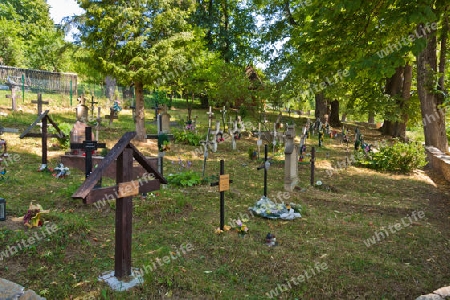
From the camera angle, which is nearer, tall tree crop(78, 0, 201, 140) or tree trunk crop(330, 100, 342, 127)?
tall tree crop(78, 0, 201, 140)

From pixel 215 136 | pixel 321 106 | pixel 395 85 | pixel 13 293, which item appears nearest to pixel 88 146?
pixel 13 293

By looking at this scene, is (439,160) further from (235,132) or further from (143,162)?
(143,162)

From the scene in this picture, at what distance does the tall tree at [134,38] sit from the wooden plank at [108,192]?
9554 mm

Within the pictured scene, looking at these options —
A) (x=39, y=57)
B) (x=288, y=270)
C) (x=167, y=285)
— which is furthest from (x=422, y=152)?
(x=39, y=57)

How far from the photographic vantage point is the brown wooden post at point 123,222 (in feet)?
13.8

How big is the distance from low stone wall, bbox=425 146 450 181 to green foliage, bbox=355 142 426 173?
18.1 inches

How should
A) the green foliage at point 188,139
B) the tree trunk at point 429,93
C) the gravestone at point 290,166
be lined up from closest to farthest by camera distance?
1. the gravestone at point 290,166
2. the tree trunk at point 429,93
3. the green foliage at point 188,139

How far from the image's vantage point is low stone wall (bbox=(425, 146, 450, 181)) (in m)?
11.9

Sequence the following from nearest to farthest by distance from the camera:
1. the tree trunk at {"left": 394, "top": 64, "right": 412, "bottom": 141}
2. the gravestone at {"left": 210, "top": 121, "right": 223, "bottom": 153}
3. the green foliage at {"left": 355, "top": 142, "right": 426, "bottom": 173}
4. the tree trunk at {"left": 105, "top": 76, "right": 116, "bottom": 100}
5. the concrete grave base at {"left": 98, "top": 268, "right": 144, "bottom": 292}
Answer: the concrete grave base at {"left": 98, "top": 268, "right": 144, "bottom": 292}, the green foliage at {"left": 355, "top": 142, "right": 426, "bottom": 173}, the gravestone at {"left": 210, "top": 121, "right": 223, "bottom": 153}, the tree trunk at {"left": 394, "top": 64, "right": 412, "bottom": 141}, the tree trunk at {"left": 105, "top": 76, "right": 116, "bottom": 100}

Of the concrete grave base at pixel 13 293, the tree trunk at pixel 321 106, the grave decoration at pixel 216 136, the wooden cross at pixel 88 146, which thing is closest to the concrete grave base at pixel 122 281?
the concrete grave base at pixel 13 293

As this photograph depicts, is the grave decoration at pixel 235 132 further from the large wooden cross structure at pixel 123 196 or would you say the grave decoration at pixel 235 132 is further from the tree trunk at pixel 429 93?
the large wooden cross structure at pixel 123 196

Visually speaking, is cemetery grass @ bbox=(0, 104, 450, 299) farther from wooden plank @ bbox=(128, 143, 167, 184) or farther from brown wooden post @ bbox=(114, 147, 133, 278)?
wooden plank @ bbox=(128, 143, 167, 184)

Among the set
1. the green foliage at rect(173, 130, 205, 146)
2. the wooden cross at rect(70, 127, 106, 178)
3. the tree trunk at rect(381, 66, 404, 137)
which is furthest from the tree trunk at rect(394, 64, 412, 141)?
the wooden cross at rect(70, 127, 106, 178)

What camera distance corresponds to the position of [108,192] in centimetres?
396
